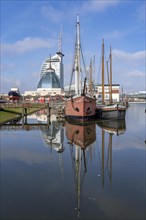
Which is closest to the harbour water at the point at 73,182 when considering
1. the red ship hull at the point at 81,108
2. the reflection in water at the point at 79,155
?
the reflection in water at the point at 79,155

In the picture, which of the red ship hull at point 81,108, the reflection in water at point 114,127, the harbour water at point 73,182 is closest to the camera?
the harbour water at point 73,182


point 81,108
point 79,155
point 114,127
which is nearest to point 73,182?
point 79,155

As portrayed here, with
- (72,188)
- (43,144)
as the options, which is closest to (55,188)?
(72,188)

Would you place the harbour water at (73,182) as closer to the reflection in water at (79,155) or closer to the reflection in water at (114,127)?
the reflection in water at (79,155)

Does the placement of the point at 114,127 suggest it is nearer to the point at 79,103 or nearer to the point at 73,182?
the point at 79,103

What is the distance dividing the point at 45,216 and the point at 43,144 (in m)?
16.1

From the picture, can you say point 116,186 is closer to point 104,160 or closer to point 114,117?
point 104,160

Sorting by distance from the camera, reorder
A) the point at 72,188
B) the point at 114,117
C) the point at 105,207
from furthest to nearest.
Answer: the point at 114,117, the point at 72,188, the point at 105,207

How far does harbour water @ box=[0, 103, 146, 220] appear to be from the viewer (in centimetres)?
1026

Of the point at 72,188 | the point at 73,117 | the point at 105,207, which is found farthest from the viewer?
the point at 73,117

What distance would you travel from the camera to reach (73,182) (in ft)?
45.5

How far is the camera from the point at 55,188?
12945 millimetres

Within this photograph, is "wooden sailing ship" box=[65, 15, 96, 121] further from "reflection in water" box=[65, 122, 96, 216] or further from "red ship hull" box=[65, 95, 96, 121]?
"reflection in water" box=[65, 122, 96, 216]

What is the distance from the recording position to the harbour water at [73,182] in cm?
1026
